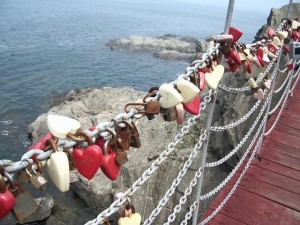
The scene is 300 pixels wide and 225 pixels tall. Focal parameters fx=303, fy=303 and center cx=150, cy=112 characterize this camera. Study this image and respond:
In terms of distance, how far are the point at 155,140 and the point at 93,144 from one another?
13857 mm

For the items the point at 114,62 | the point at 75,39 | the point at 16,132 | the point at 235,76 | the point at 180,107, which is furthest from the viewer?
the point at 75,39

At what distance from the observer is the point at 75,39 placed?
5575 cm

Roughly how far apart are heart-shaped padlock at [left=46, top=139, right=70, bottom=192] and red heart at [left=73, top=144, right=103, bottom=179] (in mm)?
95

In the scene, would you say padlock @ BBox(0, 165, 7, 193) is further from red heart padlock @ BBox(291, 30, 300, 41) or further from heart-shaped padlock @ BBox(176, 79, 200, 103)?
red heart padlock @ BBox(291, 30, 300, 41)

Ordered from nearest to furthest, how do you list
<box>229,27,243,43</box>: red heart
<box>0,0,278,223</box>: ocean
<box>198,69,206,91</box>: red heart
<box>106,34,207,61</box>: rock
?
<box>198,69,206,91</box>: red heart → <box>229,27,243,43</box>: red heart → <box>0,0,278,223</box>: ocean → <box>106,34,207,61</box>: rock

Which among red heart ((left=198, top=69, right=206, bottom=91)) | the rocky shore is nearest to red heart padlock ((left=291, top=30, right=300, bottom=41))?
red heart ((left=198, top=69, right=206, bottom=91))

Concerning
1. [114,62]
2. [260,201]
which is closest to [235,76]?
[260,201]

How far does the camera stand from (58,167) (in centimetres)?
125

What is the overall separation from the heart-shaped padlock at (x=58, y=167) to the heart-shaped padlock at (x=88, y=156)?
3.8 inches

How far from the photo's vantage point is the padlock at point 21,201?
1.22m

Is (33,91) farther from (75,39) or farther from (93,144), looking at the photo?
(93,144)

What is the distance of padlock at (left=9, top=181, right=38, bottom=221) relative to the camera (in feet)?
4.00

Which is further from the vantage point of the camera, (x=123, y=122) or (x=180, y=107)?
(x=180, y=107)

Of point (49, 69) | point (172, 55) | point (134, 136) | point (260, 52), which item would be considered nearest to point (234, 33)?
point (260, 52)
